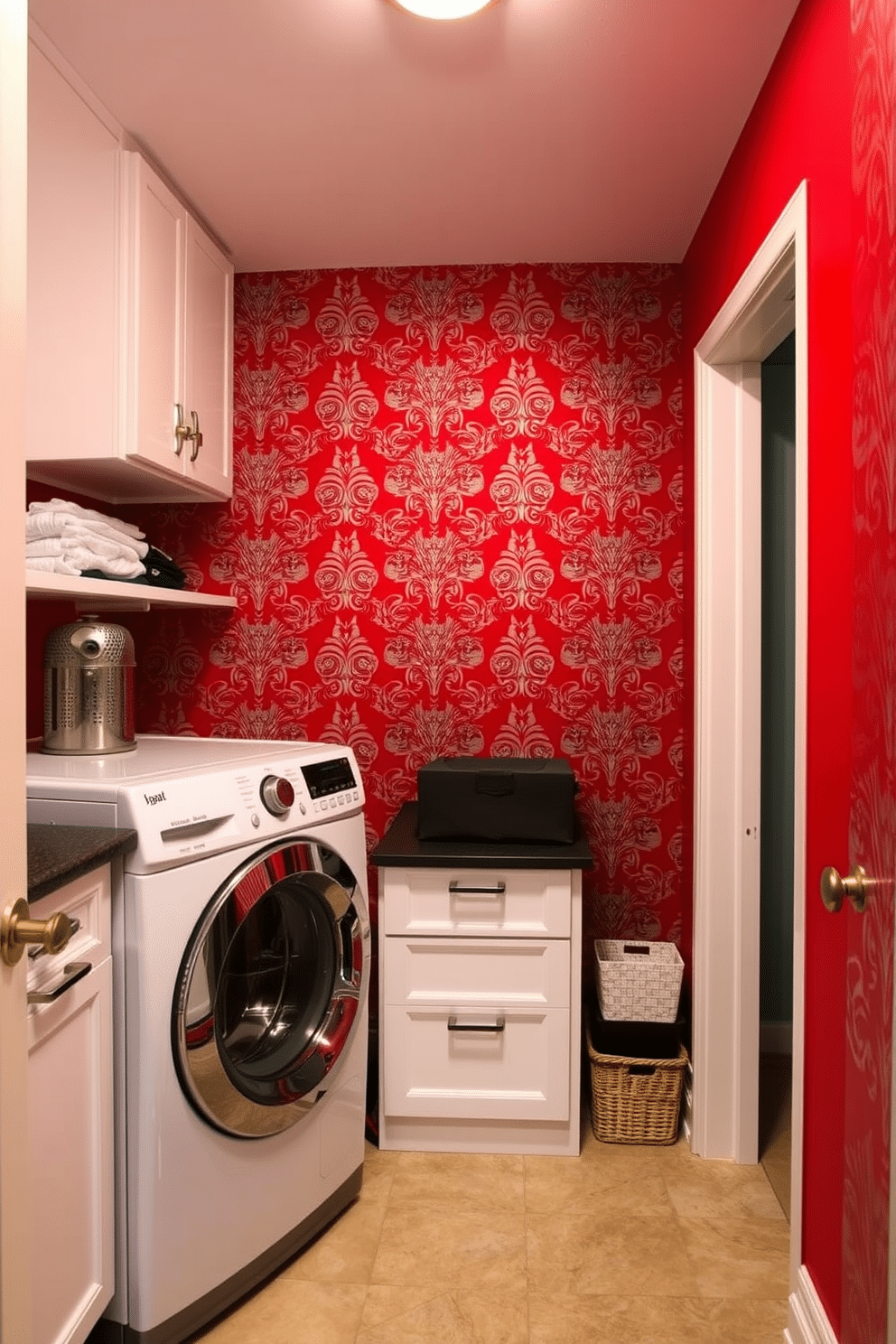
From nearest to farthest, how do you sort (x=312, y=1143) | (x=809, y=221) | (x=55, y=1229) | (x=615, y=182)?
1. (x=55, y=1229)
2. (x=809, y=221)
3. (x=312, y=1143)
4. (x=615, y=182)

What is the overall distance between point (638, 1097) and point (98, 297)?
7.74 feet

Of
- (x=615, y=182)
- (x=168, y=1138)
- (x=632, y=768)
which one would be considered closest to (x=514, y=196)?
(x=615, y=182)

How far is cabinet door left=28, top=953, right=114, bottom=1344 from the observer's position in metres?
1.34

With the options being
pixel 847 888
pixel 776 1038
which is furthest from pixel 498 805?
pixel 776 1038

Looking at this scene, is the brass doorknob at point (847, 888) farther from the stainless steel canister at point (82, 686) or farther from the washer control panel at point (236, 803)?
the stainless steel canister at point (82, 686)

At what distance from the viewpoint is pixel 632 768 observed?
8.91 feet

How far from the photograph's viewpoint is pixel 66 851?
1431mm

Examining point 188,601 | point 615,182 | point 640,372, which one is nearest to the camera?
point 615,182

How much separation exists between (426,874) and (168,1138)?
883 mm

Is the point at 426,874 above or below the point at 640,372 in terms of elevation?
below

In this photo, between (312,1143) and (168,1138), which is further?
(312,1143)

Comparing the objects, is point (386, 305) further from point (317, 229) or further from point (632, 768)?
point (632, 768)

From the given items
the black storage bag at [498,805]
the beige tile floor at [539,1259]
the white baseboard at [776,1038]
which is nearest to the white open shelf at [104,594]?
the black storage bag at [498,805]

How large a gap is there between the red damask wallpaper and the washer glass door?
795mm
